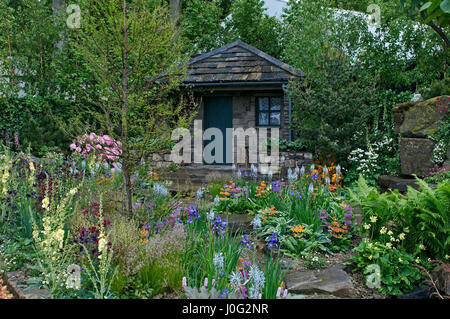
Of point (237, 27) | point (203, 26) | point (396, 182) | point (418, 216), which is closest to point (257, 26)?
point (237, 27)

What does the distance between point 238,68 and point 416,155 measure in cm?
585

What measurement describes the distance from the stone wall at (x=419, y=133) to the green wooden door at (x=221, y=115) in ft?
17.8

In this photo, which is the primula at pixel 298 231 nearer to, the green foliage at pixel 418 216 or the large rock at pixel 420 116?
the green foliage at pixel 418 216

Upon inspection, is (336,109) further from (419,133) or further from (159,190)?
(159,190)

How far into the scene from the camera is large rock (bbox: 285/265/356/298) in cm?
421

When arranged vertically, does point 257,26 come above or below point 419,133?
above

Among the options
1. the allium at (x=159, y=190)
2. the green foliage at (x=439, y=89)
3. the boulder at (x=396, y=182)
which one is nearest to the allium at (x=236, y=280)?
the allium at (x=159, y=190)

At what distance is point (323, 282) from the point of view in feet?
14.3

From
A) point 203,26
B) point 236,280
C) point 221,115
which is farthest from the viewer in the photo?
point 203,26

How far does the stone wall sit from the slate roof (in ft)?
11.1

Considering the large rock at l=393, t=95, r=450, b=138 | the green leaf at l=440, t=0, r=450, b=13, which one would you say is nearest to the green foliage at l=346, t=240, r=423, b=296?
the green leaf at l=440, t=0, r=450, b=13
